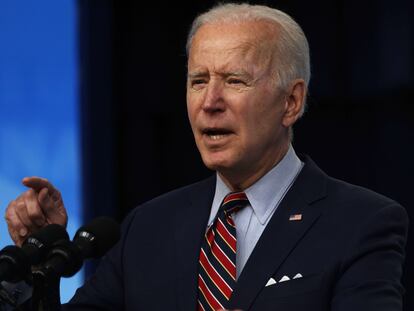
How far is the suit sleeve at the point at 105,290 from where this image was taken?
6.95 feet

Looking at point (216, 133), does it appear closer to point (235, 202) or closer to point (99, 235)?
point (235, 202)

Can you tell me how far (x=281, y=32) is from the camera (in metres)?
2.12

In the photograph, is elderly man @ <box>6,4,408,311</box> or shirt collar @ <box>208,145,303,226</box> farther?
shirt collar @ <box>208,145,303,226</box>

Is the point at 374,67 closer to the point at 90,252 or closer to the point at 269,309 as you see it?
the point at 269,309

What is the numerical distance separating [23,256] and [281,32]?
0.92 metres

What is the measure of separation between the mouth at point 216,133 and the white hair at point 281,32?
7.5 inches

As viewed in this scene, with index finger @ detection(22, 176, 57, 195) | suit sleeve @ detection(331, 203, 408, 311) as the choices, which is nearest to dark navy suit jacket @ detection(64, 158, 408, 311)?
suit sleeve @ detection(331, 203, 408, 311)

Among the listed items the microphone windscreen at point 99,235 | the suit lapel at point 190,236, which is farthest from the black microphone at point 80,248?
the suit lapel at point 190,236

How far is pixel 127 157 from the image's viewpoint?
412 centimetres

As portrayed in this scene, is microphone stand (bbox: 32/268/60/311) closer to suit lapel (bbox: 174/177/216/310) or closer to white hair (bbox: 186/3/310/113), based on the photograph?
suit lapel (bbox: 174/177/216/310)

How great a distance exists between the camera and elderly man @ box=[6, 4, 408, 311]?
1.90 meters

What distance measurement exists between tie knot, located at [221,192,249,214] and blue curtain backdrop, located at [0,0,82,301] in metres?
1.78

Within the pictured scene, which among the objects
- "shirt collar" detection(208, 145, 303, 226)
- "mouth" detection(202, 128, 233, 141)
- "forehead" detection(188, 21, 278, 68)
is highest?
"forehead" detection(188, 21, 278, 68)

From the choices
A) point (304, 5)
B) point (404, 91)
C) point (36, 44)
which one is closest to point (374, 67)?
point (404, 91)
